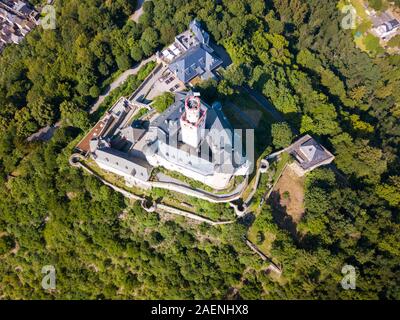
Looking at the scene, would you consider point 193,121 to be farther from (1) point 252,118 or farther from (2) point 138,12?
(2) point 138,12

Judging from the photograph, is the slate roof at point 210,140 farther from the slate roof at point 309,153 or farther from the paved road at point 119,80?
the paved road at point 119,80

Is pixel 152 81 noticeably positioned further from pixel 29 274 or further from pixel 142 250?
pixel 29 274

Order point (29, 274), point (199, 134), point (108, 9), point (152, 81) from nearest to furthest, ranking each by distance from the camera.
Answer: point (199, 134)
point (29, 274)
point (152, 81)
point (108, 9)

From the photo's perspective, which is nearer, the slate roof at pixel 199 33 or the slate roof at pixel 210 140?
the slate roof at pixel 210 140

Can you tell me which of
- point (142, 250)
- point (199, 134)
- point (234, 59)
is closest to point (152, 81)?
point (234, 59)

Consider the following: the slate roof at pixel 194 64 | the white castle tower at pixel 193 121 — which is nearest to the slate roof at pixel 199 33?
the slate roof at pixel 194 64

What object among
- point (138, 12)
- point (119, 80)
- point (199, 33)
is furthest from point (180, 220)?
point (138, 12)
